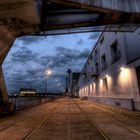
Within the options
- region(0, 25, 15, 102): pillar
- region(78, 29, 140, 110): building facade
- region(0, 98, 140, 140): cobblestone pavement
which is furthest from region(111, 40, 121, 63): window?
region(0, 25, 15, 102): pillar

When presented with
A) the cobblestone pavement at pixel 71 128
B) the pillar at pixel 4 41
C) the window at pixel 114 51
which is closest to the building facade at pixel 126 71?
the window at pixel 114 51

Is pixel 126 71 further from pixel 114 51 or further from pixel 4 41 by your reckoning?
pixel 4 41

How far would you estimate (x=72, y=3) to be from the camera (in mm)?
9742

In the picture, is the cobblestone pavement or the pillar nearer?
the cobblestone pavement

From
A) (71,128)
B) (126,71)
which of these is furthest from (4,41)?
(126,71)

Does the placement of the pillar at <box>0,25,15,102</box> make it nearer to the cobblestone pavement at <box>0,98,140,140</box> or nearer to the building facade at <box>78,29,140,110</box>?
the cobblestone pavement at <box>0,98,140,140</box>

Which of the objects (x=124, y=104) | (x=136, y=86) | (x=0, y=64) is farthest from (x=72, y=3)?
(x=124, y=104)

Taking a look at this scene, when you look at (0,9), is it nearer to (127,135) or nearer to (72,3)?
(72,3)

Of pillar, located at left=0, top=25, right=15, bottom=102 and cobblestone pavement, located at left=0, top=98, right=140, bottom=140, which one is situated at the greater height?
pillar, located at left=0, top=25, right=15, bottom=102

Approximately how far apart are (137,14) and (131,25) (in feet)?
6.31

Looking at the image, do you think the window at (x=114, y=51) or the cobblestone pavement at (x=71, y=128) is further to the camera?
the window at (x=114, y=51)

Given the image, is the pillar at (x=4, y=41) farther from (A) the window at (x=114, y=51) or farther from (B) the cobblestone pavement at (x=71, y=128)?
(A) the window at (x=114, y=51)

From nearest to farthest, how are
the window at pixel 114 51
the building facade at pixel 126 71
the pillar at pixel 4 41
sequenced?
the pillar at pixel 4 41 < the building facade at pixel 126 71 < the window at pixel 114 51

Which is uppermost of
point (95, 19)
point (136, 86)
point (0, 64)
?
point (95, 19)
